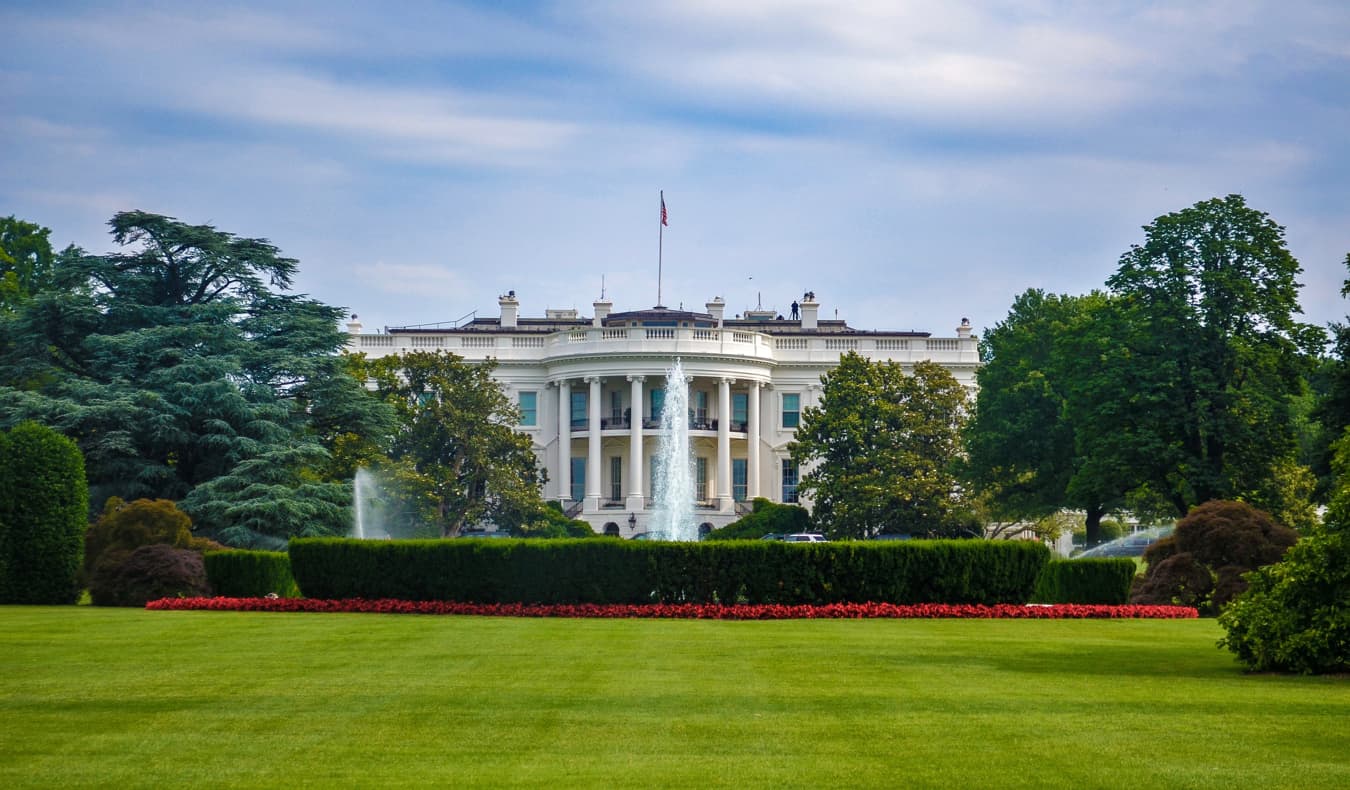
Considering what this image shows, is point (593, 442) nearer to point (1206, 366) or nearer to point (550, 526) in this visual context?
point (550, 526)

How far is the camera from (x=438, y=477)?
204 ft

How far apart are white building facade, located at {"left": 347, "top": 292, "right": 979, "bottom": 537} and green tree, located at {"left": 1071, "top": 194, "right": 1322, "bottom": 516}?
33416 mm

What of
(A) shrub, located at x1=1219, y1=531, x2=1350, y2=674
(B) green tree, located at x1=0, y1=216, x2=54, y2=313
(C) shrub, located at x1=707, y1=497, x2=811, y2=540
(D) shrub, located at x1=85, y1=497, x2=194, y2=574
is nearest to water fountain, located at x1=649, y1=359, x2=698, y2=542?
(C) shrub, located at x1=707, y1=497, x2=811, y2=540

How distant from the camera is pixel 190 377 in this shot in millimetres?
40000

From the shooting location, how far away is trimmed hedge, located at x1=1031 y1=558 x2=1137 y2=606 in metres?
31.0

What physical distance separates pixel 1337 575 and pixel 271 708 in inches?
434

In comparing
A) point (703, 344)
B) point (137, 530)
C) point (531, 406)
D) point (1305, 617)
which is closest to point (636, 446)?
point (703, 344)

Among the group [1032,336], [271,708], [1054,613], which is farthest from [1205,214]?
[271,708]

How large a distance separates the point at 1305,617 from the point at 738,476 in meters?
65.8

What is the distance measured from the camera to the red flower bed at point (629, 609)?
27.0m

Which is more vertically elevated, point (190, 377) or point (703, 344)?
point (703, 344)

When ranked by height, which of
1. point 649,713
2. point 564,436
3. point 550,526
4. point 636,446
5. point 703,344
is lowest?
point 649,713

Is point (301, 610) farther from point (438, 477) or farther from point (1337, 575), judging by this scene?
point (438, 477)

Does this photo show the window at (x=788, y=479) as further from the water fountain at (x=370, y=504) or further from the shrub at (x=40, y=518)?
the shrub at (x=40, y=518)
